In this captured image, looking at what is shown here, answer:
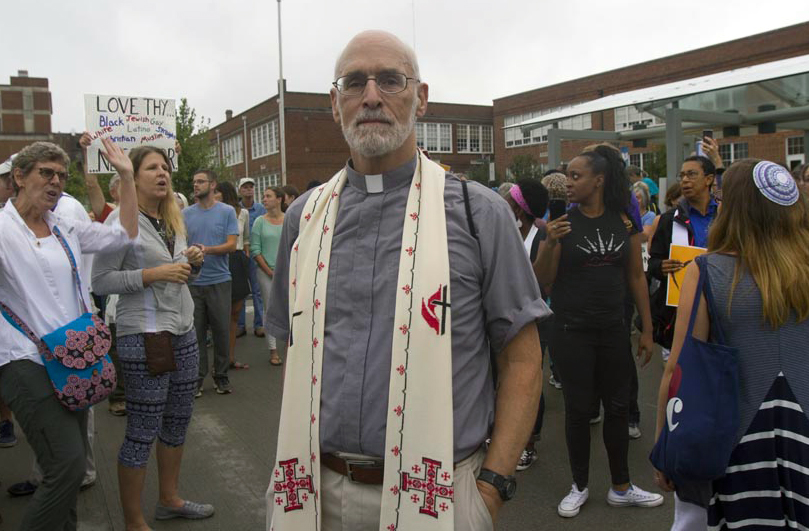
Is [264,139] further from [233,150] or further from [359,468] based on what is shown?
[359,468]

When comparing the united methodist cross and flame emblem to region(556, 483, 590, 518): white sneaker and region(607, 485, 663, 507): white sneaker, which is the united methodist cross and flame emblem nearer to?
region(556, 483, 590, 518): white sneaker

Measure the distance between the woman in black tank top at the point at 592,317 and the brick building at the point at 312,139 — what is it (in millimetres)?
40413

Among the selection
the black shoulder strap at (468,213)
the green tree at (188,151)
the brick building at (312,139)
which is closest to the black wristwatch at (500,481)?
the black shoulder strap at (468,213)

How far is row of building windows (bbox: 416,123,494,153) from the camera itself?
5266 cm

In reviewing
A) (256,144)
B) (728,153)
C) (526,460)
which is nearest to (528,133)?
(728,153)

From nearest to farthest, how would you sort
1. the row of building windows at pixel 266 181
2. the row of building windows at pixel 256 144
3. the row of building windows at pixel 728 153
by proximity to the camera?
the row of building windows at pixel 728 153, the row of building windows at pixel 266 181, the row of building windows at pixel 256 144

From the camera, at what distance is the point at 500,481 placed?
6.05 ft

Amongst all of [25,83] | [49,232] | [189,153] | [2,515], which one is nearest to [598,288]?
[49,232]

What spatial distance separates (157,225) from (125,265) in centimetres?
33

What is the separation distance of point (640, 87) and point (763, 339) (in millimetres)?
40609

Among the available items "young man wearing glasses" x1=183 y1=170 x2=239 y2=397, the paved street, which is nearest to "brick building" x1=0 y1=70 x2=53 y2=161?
"young man wearing glasses" x1=183 y1=170 x2=239 y2=397

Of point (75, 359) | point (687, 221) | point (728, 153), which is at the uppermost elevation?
point (728, 153)

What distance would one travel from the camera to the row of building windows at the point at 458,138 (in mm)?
52656

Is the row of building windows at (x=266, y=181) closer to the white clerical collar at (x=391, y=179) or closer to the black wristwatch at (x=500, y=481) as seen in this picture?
the white clerical collar at (x=391, y=179)
